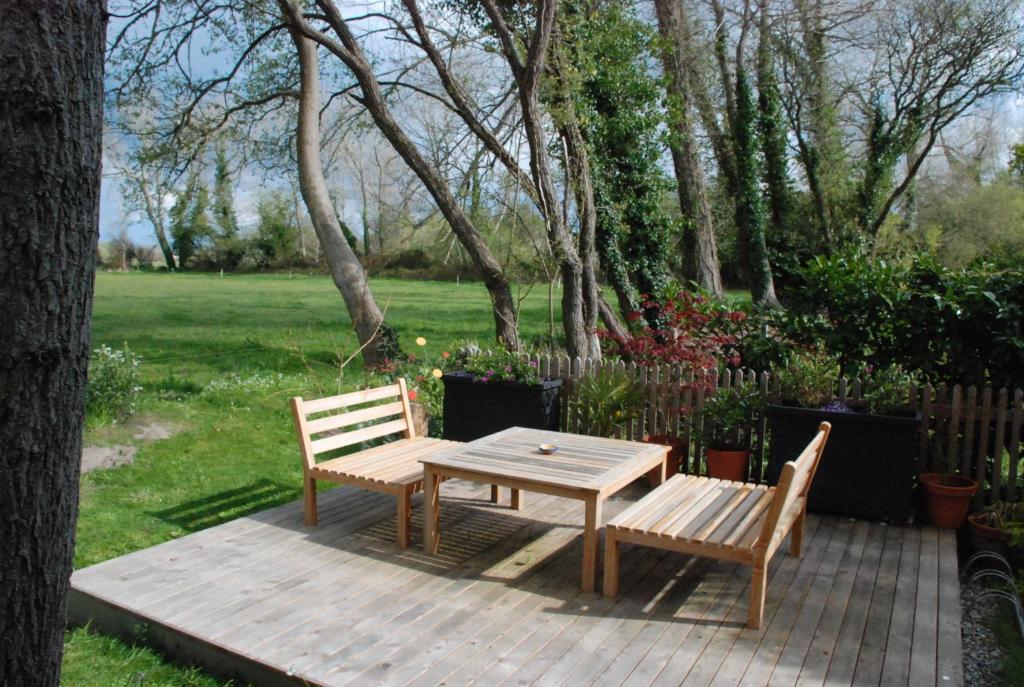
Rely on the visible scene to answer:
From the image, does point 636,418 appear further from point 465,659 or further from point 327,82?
point 327,82

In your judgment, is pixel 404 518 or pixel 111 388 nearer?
pixel 404 518

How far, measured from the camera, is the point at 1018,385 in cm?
524

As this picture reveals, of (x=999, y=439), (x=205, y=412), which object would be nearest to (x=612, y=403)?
(x=999, y=439)

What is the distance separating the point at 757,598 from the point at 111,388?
218 inches

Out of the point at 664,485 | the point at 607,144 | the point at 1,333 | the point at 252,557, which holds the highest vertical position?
the point at 607,144

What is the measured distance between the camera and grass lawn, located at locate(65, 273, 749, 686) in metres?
4.67

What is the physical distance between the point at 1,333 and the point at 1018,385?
570 centimetres

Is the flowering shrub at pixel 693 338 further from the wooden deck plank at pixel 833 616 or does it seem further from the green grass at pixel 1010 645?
the green grass at pixel 1010 645

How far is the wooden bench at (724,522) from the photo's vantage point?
133 inches

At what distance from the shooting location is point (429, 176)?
26.3 ft

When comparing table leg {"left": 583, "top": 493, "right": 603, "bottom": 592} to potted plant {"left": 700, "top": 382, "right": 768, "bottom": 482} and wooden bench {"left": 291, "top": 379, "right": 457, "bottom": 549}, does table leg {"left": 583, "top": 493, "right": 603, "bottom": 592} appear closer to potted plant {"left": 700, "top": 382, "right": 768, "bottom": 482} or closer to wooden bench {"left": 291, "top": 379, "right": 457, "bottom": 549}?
wooden bench {"left": 291, "top": 379, "right": 457, "bottom": 549}

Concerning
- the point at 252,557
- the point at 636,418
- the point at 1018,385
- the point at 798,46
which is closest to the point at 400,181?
the point at 636,418

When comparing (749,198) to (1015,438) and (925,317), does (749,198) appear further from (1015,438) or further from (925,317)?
(1015,438)

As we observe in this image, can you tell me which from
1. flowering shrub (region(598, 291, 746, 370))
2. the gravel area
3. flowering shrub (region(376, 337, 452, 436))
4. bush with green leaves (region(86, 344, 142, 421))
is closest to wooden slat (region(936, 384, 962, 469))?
the gravel area
